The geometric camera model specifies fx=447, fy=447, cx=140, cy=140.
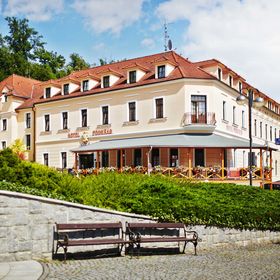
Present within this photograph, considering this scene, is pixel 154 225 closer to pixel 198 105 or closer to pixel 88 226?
pixel 88 226

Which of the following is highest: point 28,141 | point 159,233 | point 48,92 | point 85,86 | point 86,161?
point 85,86

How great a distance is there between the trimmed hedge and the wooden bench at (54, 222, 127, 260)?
4.08ft

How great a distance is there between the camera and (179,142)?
28609 mm

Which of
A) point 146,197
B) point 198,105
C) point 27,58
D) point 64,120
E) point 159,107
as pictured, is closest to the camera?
point 146,197

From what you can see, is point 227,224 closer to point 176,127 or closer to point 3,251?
point 3,251

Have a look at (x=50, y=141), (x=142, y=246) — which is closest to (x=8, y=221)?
(x=142, y=246)

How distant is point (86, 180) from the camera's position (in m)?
13.7

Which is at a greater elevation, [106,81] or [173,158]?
[106,81]

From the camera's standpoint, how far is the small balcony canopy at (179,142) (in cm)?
2802

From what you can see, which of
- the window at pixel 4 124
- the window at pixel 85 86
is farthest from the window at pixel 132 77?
the window at pixel 4 124

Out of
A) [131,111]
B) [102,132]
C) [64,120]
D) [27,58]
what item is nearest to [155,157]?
[131,111]

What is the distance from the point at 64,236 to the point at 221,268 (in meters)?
3.48

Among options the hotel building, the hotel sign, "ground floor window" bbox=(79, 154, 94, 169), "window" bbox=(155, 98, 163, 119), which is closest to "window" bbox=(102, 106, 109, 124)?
the hotel building

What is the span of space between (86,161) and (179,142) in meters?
11.3
